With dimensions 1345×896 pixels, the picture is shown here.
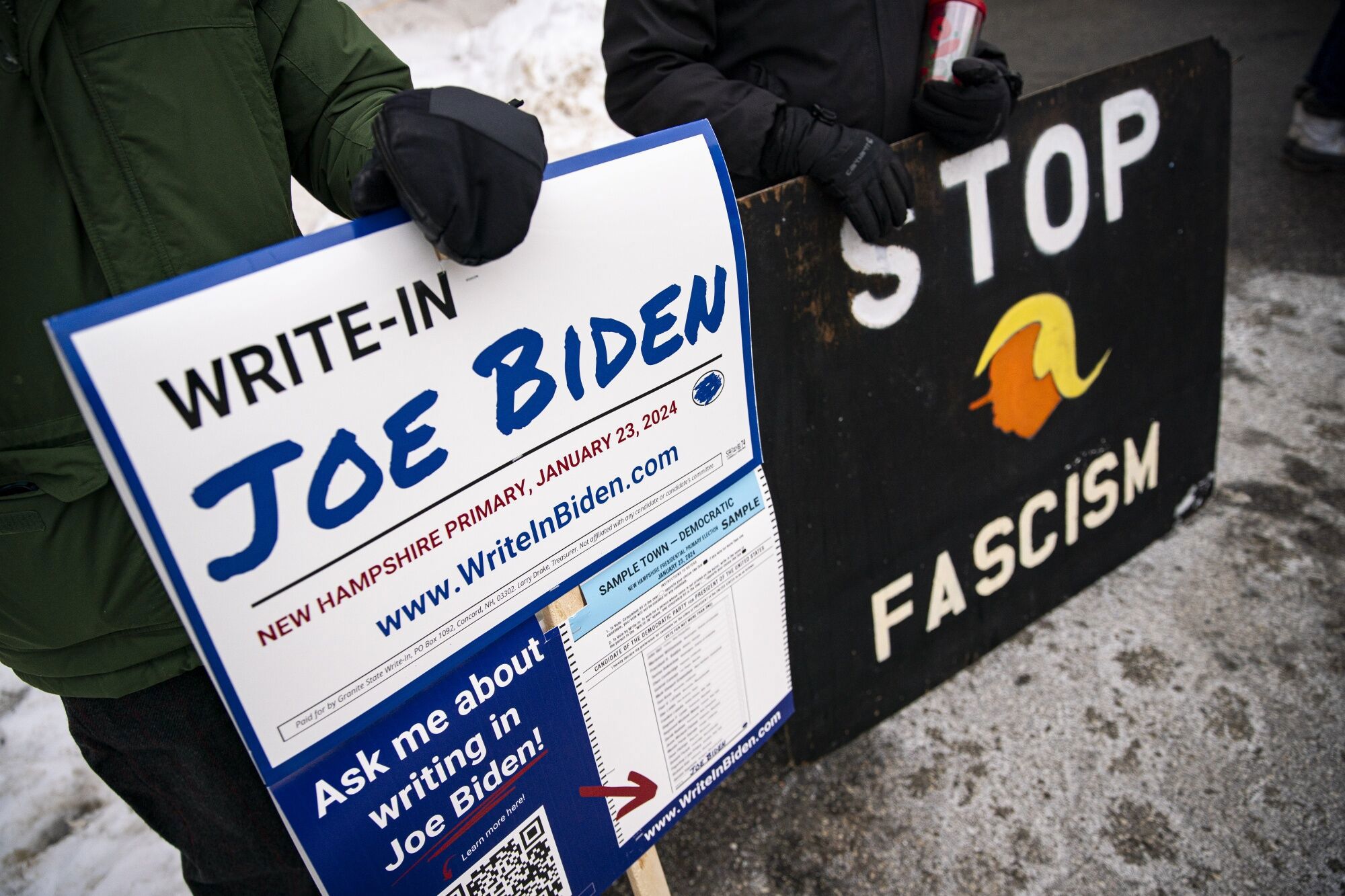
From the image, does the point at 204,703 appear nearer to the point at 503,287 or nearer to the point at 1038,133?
the point at 503,287

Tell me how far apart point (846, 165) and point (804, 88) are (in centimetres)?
31

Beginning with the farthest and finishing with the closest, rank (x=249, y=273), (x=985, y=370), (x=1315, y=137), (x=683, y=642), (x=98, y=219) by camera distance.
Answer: (x=1315, y=137)
(x=985, y=370)
(x=683, y=642)
(x=98, y=219)
(x=249, y=273)

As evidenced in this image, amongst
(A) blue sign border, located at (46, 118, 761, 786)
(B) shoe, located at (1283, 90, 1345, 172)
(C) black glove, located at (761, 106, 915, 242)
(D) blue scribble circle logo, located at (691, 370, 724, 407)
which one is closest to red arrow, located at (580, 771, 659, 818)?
(A) blue sign border, located at (46, 118, 761, 786)

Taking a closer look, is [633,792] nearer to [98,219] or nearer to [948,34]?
[98,219]

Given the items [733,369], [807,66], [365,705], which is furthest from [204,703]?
[807,66]

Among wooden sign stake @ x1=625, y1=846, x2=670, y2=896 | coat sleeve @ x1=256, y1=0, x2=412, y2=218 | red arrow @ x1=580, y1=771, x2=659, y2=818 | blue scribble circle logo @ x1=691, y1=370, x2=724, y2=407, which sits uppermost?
coat sleeve @ x1=256, y1=0, x2=412, y2=218

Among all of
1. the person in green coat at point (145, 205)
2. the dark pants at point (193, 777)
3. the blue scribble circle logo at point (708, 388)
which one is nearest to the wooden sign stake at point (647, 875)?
the dark pants at point (193, 777)

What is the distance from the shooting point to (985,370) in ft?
6.33

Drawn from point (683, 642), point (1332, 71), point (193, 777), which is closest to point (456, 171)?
point (683, 642)

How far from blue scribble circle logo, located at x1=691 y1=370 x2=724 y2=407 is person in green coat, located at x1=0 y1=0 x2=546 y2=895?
0.41 metres

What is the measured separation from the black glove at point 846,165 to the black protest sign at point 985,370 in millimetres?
51

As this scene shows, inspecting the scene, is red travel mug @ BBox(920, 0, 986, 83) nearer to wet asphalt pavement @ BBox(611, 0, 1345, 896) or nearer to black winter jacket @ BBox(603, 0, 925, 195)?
black winter jacket @ BBox(603, 0, 925, 195)

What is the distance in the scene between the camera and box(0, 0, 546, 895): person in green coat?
93cm

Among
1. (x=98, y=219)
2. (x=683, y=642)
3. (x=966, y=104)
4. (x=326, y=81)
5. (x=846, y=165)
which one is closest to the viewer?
(x=98, y=219)
